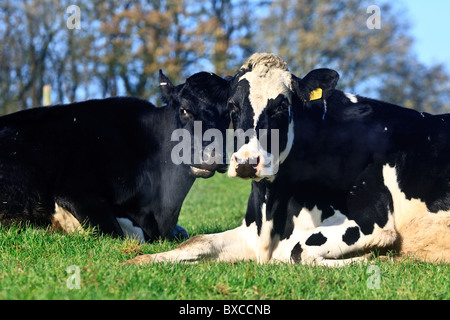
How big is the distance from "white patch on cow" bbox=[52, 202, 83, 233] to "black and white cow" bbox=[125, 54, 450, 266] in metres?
1.69

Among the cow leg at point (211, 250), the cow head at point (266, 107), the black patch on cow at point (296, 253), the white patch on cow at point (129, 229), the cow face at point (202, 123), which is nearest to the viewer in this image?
the cow head at point (266, 107)

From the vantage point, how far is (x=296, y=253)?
524 centimetres

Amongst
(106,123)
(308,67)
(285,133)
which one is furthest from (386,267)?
(308,67)

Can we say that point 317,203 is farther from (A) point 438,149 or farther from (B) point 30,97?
(B) point 30,97

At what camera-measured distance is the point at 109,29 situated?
3322cm

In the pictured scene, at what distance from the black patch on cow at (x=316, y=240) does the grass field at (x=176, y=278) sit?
0.48 metres

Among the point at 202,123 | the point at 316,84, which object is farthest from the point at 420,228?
the point at 202,123

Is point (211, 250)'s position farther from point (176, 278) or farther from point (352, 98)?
point (352, 98)

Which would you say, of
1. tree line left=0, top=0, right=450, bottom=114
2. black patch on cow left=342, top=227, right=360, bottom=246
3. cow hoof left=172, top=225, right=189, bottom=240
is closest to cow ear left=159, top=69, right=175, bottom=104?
cow hoof left=172, top=225, right=189, bottom=240

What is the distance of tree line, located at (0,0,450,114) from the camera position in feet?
107

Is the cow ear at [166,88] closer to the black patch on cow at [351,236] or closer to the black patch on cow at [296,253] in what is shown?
the black patch on cow at [296,253]

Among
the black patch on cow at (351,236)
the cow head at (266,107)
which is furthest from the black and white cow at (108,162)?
the black patch on cow at (351,236)

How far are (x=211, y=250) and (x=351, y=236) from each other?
1.27m

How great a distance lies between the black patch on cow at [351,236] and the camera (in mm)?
5207
